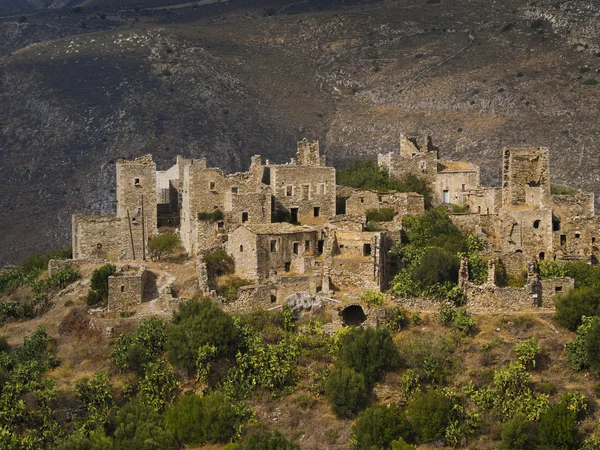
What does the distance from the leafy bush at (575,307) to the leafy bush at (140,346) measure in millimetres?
14850

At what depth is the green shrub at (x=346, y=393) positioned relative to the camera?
50406 millimetres

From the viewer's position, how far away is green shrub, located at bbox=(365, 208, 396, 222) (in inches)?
2420

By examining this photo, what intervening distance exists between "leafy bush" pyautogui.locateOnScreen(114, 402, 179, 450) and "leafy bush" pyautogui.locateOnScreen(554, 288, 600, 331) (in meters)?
15.0

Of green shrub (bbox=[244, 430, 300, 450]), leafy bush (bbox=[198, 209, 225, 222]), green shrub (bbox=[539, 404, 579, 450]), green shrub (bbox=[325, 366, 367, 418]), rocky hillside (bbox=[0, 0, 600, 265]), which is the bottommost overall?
green shrub (bbox=[244, 430, 300, 450])

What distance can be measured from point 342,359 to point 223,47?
3506 inches

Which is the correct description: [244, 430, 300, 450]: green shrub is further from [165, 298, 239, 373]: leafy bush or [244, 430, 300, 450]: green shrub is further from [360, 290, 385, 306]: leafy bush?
[360, 290, 385, 306]: leafy bush

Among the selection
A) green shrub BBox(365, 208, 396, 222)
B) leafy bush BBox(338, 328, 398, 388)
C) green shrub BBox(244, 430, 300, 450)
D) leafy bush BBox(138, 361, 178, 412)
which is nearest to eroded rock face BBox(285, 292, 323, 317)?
leafy bush BBox(338, 328, 398, 388)

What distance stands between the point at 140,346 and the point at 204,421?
4.73m

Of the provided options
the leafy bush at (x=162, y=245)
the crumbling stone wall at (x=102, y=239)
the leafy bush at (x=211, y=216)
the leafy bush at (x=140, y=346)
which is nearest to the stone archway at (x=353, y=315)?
the leafy bush at (x=140, y=346)

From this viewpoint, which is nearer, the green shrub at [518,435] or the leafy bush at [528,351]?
the green shrub at [518,435]

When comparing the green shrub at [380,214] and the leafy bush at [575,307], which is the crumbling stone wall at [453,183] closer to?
the green shrub at [380,214]

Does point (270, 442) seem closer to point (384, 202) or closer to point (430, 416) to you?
point (430, 416)

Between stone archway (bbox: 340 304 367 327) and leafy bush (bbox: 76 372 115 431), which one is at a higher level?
stone archway (bbox: 340 304 367 327)

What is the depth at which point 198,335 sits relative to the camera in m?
52.3
